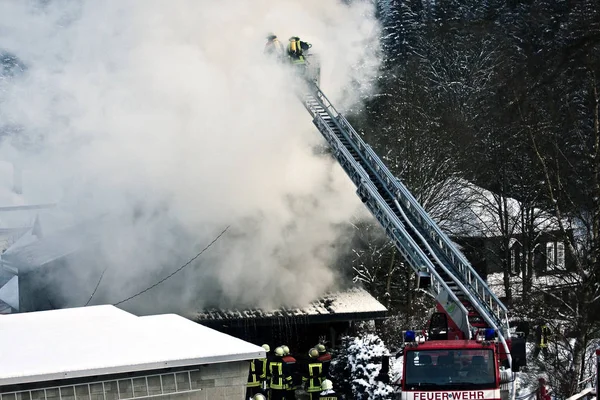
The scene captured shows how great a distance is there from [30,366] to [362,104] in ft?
100

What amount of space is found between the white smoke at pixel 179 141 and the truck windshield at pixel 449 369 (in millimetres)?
10933

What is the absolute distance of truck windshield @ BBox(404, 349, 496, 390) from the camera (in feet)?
46.9

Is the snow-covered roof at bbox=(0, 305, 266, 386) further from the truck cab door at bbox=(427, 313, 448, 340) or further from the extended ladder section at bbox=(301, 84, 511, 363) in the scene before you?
the extended ladder section at bbox=(301, 84, 511, 363)

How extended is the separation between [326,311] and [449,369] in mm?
10560

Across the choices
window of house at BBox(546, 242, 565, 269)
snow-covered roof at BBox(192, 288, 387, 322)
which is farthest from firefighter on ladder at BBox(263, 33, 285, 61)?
window of house at BBox(546, 242, 565, 269)

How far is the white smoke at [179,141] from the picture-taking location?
82.9ft

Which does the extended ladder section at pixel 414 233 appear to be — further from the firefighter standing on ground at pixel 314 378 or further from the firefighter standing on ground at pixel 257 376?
the firefighter standing on ground at pixel 257 376

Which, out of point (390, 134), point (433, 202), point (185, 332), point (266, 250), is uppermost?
point (390, 134)

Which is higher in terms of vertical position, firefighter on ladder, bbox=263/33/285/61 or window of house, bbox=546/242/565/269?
firefighter on ladder, bbox=263/33/285/61

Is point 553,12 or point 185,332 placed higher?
point 553,12

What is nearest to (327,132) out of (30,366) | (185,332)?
(185,332)

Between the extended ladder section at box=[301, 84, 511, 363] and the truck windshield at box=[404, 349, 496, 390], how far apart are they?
119 cm

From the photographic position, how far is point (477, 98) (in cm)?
4878

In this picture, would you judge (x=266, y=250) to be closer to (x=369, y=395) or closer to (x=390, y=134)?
(x=369, y=395)
